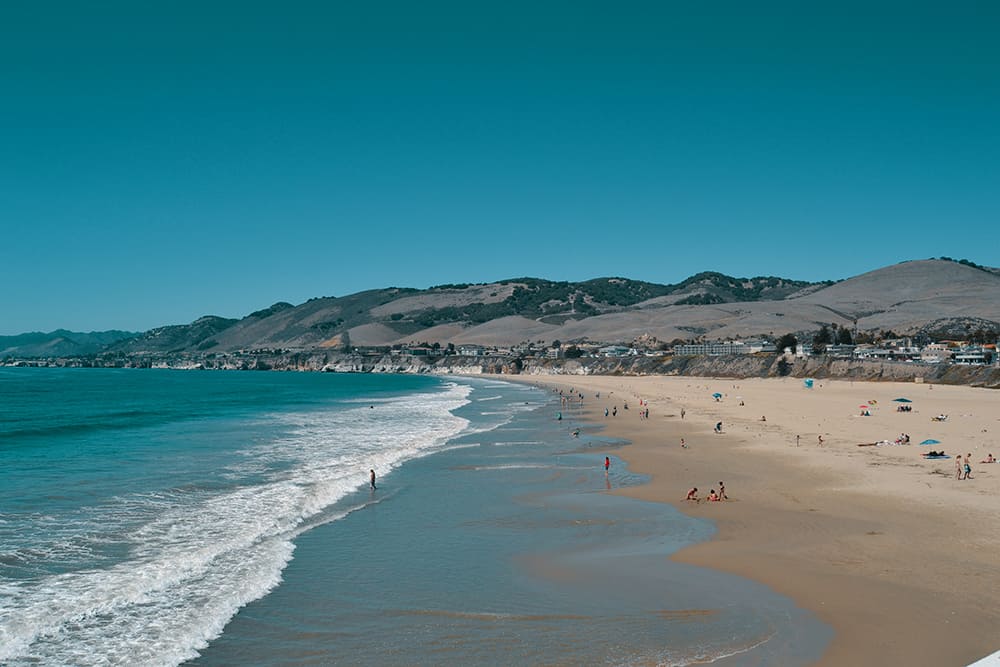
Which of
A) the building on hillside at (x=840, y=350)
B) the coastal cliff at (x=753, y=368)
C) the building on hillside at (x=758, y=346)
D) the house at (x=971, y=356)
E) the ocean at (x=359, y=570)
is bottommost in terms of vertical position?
the ocean at (x=359, y=570)

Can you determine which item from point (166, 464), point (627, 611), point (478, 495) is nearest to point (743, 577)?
point (627, 611)

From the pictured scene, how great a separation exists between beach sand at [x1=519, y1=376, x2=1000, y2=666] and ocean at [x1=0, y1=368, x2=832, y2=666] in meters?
0.88

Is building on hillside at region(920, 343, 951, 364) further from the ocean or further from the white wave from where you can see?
the white wave

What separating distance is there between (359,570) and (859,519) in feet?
41.4

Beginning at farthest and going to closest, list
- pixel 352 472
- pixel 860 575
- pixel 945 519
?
pixel 352 472
pixel 945 519
pixel 860 575

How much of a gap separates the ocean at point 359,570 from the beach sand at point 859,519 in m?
0.88

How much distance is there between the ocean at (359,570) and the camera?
36.8 ft

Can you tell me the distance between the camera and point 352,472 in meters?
28.4

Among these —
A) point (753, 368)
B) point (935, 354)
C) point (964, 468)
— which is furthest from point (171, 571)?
point (753, 368)

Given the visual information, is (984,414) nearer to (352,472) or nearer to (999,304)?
(352,472)

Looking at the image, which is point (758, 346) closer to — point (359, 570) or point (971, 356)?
point (971, 356)

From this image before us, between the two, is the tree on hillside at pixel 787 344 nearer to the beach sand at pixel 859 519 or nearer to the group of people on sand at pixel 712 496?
the beach sand at pixel 859 519

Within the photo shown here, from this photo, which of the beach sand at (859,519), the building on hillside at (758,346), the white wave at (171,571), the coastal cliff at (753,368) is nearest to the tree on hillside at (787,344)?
the building on hillside at (758,346)

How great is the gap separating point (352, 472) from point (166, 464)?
8201 mm
